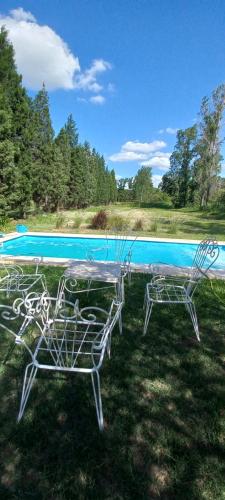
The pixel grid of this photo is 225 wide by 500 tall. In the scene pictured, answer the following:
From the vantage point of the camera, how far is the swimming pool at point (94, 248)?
26.9 ft

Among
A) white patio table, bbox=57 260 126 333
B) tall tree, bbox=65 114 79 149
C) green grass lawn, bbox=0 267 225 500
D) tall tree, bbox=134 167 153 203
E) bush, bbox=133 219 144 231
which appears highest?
tall tree, bbox=65 114 79 149

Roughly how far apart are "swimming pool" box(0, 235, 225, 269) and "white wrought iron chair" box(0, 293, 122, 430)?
5.29 meters

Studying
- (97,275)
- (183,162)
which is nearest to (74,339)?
(97,275)

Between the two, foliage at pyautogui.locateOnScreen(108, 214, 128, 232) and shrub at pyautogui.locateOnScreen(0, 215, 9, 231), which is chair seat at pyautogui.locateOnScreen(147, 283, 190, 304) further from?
shrub at pyautogui.locateOnScreen(0, 215, 9, 231)

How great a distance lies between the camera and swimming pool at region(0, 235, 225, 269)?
26.9 feet

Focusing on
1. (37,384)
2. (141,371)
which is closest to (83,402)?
(37,384)

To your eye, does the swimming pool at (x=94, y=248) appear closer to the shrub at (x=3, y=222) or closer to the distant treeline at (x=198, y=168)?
the shrub at (x=3, y=222)

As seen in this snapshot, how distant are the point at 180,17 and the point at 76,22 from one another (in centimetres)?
280

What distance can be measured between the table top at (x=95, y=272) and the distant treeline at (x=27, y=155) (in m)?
7.54

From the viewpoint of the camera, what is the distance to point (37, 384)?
1956 millimetres

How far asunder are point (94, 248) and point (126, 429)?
7215 mm

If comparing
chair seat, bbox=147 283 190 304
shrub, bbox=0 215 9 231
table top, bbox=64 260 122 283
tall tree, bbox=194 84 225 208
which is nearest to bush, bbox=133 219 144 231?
shrub, bbox=0 215 9 231

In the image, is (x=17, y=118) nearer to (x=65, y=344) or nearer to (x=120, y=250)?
(x=120, y=250)

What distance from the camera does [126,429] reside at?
163 cm
